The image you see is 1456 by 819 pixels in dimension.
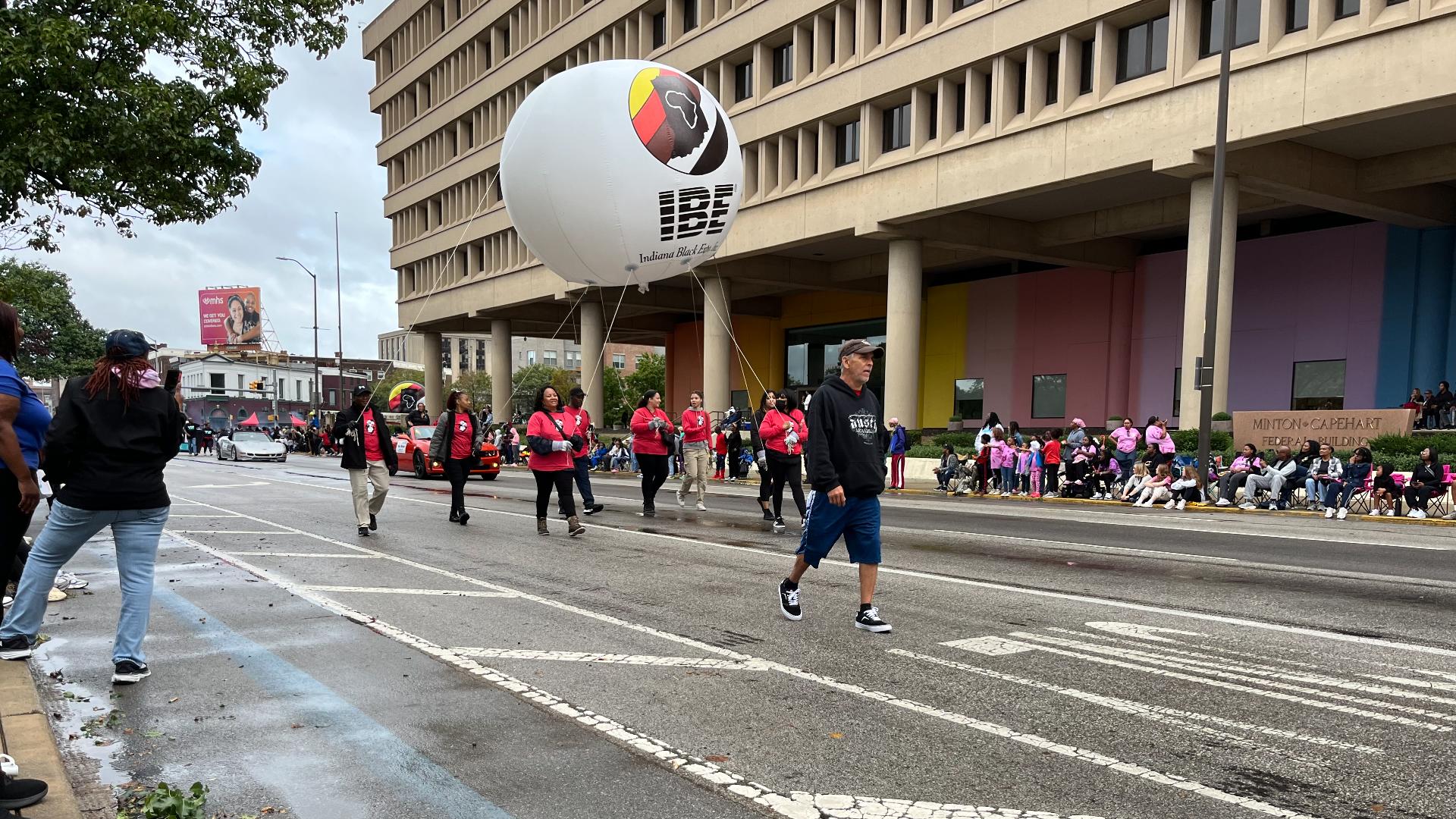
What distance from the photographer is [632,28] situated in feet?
130

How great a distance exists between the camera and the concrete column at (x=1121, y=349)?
32.0 metres

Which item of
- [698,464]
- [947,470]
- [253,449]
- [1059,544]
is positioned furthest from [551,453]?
[253,449]

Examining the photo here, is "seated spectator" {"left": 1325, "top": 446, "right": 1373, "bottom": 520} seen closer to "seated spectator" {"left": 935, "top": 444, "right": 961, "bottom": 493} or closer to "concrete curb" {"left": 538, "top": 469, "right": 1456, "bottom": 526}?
"concrete curb" {"left": 538, "top": 469, "right": 1456, "bottom": 526}

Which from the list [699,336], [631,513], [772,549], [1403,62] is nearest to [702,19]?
[699,336]

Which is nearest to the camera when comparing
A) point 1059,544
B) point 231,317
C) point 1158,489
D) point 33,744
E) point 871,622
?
point 33,744

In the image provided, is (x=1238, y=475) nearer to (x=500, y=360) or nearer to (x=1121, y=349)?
(x=1121, y=349)

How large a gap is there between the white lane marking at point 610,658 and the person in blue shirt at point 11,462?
2.29 meters

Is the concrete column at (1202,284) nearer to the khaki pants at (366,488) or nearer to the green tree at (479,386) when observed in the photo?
the khaki pants at (366,488)

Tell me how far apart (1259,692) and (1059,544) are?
259 inches

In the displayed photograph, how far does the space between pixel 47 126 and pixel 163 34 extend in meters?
1.85

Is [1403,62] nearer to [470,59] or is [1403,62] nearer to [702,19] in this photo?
[702,19]

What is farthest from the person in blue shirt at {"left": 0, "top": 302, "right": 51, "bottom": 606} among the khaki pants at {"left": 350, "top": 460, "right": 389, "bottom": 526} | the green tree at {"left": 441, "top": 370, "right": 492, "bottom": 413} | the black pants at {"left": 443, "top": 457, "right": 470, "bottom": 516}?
the green tree at {"left": 441, "top": 370, "right": 492, "bottom": 413}

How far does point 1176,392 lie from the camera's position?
30.3 metres

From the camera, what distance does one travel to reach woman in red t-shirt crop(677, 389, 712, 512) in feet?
48.1
